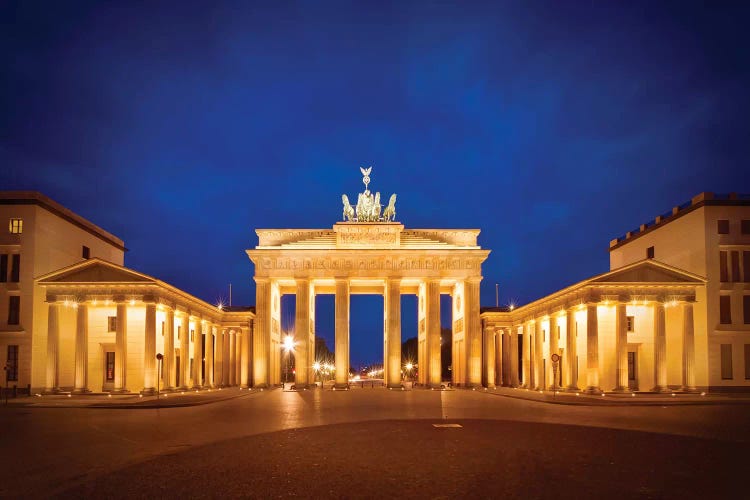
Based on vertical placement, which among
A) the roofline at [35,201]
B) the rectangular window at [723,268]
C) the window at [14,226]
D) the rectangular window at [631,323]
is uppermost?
the roofline at [35,201]

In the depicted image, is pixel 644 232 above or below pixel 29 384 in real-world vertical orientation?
above

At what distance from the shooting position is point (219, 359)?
3029 inches

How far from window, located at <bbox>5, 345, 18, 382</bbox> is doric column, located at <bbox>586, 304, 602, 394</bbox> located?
4645cm

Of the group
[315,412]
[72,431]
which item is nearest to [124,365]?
[315,412]

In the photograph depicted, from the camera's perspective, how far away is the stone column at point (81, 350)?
5175 cm

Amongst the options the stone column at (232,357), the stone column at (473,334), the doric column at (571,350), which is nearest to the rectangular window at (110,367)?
the stone column at (232,357)

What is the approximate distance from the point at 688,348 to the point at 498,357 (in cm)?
2927

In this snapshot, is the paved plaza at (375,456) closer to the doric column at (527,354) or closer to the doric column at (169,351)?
the doric column at (169,351)

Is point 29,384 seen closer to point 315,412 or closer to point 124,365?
point 124,365

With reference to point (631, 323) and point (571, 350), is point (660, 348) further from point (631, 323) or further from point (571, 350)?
point (571, 350)

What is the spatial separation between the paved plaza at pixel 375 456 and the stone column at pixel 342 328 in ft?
130

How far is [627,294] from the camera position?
53062 millimetres

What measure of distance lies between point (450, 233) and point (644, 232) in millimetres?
20279

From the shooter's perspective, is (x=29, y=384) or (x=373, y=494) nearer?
(x=373, y=494)
